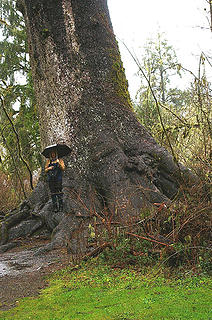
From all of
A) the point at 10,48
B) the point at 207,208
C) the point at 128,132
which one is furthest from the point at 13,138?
the point at 207,208

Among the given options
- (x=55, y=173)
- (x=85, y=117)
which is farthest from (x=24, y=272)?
(x=85, y=117)

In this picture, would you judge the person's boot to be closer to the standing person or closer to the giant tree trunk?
the standing person

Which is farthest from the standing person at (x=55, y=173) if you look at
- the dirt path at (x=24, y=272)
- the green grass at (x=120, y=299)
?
the green grass at (x=120, y=299)

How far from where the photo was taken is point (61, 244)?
6.07 m

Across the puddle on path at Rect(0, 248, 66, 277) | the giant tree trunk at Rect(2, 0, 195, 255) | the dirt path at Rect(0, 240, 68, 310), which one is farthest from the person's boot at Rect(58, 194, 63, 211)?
the puddle on path at Rect(0, 248, 66, 277)

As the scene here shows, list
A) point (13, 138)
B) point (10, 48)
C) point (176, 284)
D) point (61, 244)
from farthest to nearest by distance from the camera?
point (10, 48)
point (13, 138)
point (61, 244)
point (176, 284)

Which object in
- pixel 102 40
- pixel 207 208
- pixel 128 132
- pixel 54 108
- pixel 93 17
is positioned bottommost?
pixel 207 208

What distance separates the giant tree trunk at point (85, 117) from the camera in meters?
6.63

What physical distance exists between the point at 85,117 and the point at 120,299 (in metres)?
4.47

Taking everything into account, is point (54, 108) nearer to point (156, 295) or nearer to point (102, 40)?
point (102, 40)

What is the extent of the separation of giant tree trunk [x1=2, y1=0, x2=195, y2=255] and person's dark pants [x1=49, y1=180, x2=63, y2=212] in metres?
0.17

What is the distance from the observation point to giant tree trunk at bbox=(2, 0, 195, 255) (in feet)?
21.8

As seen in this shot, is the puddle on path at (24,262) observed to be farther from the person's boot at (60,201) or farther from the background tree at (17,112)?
the background tree at (17,112)

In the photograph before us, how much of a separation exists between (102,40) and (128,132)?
2219mm
